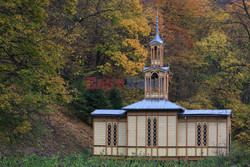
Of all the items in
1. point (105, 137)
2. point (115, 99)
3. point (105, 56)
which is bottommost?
point (105, 137)

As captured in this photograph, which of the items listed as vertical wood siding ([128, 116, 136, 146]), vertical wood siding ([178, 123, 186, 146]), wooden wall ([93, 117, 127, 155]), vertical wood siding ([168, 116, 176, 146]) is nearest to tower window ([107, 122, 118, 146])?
wooden wall ([93, 117, 127, 155])

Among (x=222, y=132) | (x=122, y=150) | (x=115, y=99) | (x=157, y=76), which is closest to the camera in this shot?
(x=222, y=132)

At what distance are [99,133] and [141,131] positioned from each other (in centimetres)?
246

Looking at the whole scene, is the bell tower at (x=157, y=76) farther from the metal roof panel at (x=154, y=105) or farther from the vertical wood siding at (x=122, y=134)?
the vertical wood siding at (x=122, y=134)

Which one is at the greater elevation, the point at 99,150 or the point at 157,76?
the point at 157,76

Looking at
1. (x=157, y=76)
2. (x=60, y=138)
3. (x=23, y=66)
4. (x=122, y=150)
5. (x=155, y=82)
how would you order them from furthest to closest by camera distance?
1. (x=60, y=138)
2. (x=157, y=76)
3. (x=155, y=82)
4. (x=122, y=150)
5. (x=23, y=66)

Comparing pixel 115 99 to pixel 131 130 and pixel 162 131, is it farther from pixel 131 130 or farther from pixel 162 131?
pixel 162 131

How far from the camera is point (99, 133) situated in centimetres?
2355

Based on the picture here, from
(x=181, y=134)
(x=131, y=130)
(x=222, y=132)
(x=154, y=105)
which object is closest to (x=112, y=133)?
(x=131, y=130)

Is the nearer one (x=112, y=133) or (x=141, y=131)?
(x=141, y=131)

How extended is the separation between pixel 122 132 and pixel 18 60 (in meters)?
7.92

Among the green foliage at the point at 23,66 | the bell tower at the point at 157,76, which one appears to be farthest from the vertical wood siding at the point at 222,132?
the green foliage at the point at 23,66

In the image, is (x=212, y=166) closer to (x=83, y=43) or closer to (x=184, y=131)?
(x=184, y=131)

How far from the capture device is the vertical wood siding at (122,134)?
23375 mm
